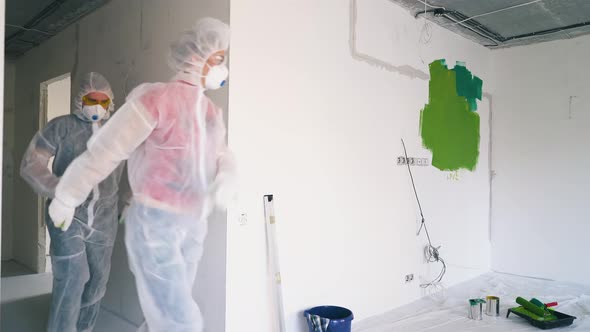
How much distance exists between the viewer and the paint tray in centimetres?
277

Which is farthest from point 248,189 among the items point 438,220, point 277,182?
point 438,220

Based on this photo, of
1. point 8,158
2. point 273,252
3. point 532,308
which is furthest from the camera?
point 8,158

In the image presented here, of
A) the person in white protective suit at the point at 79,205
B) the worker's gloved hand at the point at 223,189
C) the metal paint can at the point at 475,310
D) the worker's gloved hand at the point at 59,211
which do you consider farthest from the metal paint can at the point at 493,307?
the worker's gloved hand at the point at 59,211

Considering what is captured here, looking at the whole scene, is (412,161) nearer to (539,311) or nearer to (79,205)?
(539,311)

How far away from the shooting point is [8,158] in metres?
3.97

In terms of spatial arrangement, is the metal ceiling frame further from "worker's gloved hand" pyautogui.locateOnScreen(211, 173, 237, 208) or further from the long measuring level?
"worker's gloved hand" pyautogui.locateOnScreen(211, 173, 237, 208)

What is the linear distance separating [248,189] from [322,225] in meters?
0.62

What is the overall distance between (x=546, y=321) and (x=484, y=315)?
0.39 metres

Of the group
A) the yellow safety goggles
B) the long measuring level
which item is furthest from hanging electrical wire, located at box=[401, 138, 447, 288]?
the yellow safety goggles

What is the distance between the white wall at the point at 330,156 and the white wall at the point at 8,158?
115 inches

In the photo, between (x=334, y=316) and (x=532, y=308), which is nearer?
(x=334, y=316)

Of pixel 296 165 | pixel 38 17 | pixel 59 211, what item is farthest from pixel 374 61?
pixel 38 17

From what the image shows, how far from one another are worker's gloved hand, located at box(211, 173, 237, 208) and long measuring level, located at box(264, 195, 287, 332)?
50 centimetres

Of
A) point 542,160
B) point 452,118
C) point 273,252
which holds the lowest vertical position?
point 273,252
